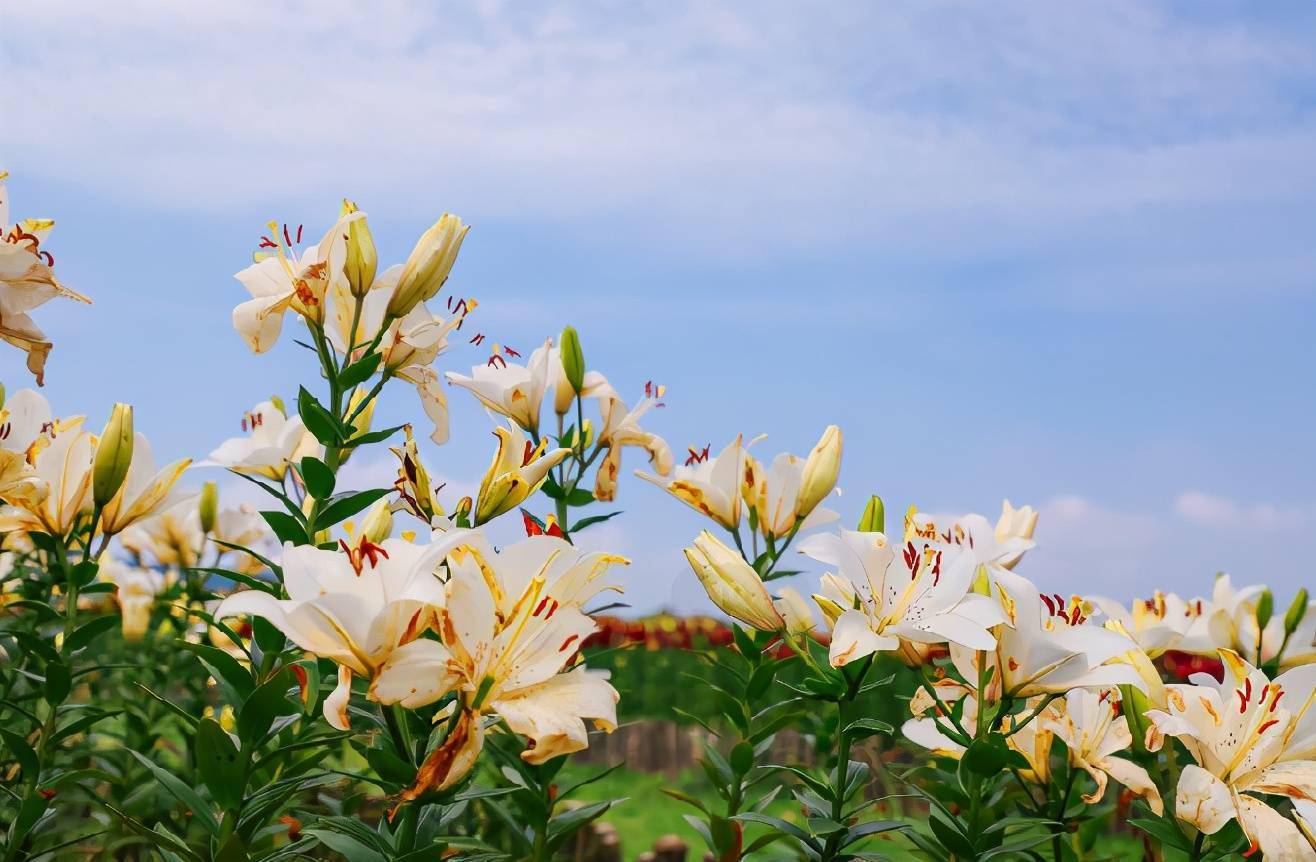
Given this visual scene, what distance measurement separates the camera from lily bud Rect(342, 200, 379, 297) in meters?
1.60

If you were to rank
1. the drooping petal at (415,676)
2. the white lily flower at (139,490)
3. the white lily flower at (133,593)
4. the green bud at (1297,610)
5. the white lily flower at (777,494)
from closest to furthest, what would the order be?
1. the drooping petal at (415,676)
2. the white lily flower at (139,490)
3. the white lily flower at (777,494)
4. the green bud at (1297,610)
5. the white lily flower at (133,593)

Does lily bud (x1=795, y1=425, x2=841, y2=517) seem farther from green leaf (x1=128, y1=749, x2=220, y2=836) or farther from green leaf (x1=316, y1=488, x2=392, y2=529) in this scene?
green leaf (x1=128, y1=749, x2=220, y2=836)

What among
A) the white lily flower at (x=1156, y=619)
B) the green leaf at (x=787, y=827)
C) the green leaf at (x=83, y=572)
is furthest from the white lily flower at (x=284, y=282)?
the white lily flower at (x=1156, y=619)

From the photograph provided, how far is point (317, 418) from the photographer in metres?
1.54

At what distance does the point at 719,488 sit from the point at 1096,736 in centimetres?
73

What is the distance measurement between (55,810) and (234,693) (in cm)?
47

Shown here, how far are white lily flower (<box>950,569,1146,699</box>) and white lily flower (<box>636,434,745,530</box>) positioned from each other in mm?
657

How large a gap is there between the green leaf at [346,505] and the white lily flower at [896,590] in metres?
0.58

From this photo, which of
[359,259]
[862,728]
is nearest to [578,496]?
[359,259]

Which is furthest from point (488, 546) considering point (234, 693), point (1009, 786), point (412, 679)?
point (1009, 786)

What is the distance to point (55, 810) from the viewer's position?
1.86 meters

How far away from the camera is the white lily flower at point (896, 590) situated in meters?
1.35

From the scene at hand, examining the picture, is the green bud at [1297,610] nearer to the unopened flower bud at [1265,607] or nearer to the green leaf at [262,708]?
the unopened flower bud at [1265,607]

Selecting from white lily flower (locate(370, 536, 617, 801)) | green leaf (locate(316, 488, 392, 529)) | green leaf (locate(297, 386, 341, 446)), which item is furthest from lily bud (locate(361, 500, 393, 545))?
white lily flower (locate(370, 536, 617, 801))
